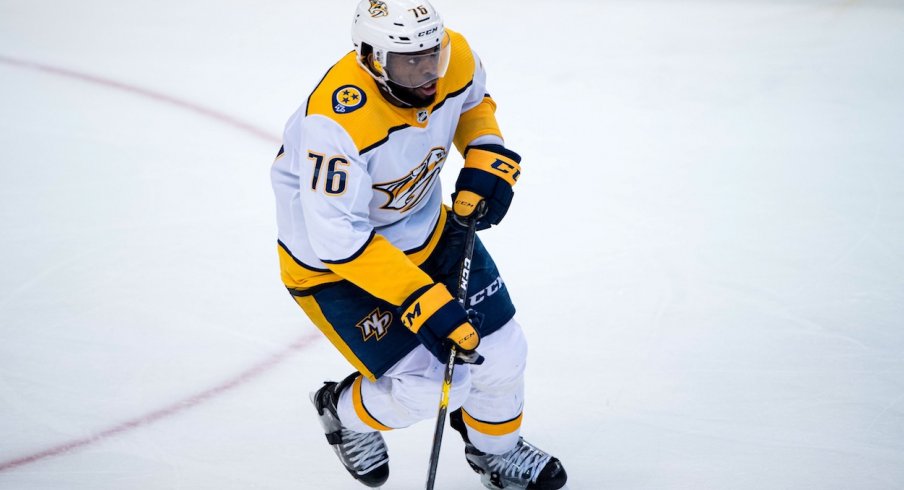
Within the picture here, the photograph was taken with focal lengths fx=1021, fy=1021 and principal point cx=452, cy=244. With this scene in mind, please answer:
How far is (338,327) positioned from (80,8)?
427 cm

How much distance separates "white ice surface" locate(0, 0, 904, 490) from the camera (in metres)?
2.89

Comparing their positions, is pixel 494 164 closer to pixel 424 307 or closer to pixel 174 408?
pixel 424 307

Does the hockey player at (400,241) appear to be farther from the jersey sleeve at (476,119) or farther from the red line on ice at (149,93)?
the red line on ice at (149,93)

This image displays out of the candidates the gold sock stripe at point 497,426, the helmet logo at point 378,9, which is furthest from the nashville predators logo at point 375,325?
the helmet logo at point 378,9

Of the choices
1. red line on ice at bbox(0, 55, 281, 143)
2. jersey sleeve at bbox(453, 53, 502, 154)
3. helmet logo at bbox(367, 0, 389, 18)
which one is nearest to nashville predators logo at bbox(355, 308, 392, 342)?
jersey sleeve at bbox(453, 53, 502, 154)

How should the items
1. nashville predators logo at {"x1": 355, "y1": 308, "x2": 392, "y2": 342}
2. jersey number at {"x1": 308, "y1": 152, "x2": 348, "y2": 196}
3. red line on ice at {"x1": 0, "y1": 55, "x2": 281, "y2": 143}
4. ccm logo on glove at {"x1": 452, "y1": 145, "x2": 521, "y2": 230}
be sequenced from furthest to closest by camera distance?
red line on ice at {"x1": 0, "y1": 55, "x2": 281, "y2": 143} < ccm logo on glove at {"x1": 452, "y1": 145, "x2": 521, "y2": 230} < nashville predators logo at {"x1": 355, "y1": 308, "x2": 392, "y2": 342} < jersey number at {"x1": 308, "y1": 152, "x2": 348, "y2": 196}

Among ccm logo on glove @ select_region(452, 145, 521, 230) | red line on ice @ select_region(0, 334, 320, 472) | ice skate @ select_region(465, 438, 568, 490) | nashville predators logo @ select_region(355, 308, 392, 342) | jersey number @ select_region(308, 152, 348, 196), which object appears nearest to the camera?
jersey number @ select_region(308, 152, 348, 196)

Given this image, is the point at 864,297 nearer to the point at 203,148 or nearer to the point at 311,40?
the point at 203,148

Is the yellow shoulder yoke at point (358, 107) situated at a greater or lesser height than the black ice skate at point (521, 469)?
greater

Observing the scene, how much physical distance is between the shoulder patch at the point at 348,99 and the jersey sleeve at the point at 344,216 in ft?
0.14

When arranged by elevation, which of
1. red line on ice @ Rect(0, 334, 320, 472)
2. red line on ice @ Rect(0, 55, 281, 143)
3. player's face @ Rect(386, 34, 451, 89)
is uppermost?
player's face @ Rect(386, 34, 451, 89)

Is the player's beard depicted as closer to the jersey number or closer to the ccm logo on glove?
the jersey number

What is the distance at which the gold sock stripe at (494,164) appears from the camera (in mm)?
2615

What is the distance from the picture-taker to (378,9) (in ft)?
7.34
